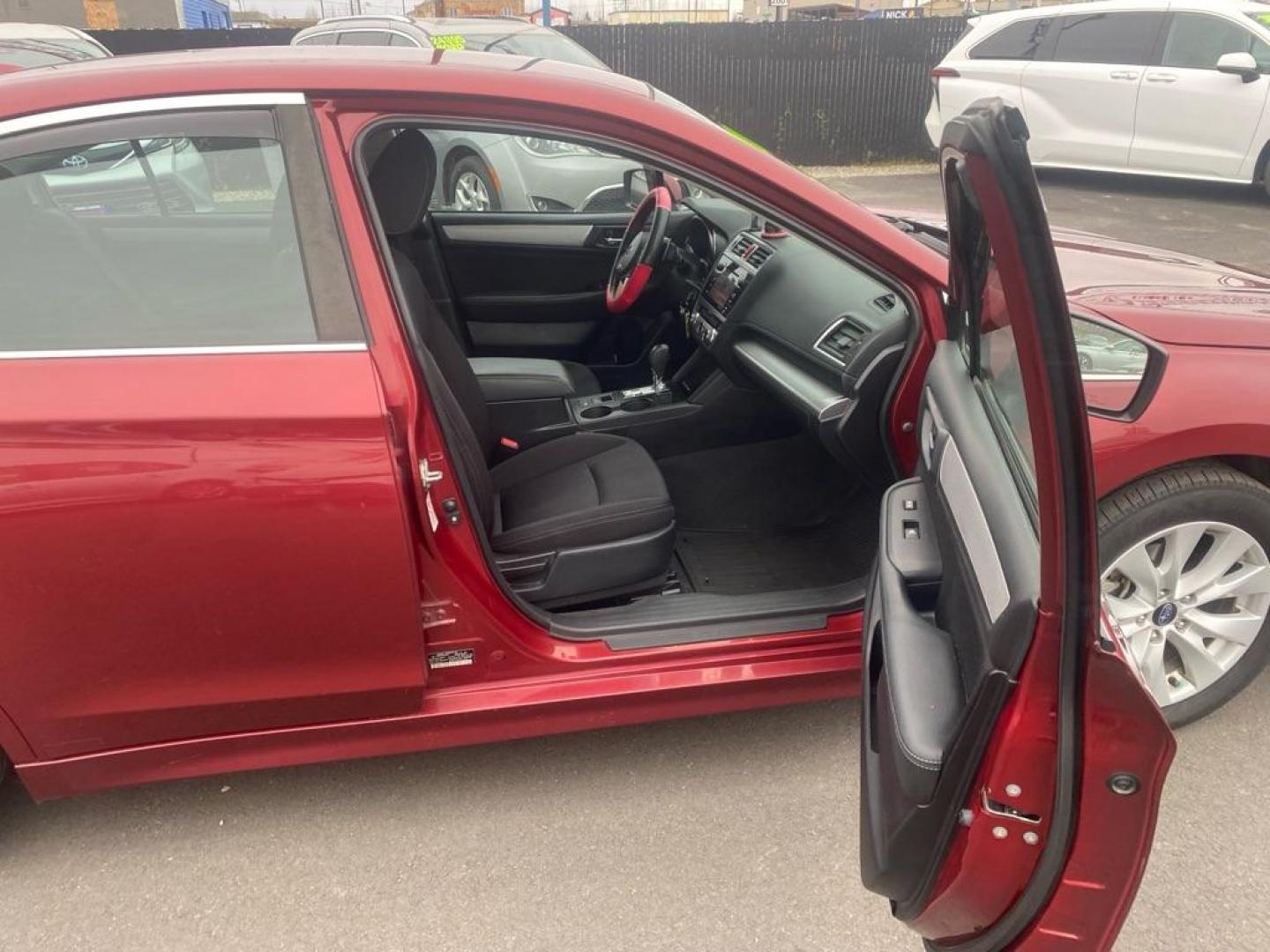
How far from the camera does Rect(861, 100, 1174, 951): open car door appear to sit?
3.49 ft

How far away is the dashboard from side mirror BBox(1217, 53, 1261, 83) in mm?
6517

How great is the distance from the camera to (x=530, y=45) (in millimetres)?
7512

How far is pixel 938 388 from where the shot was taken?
1776 mm

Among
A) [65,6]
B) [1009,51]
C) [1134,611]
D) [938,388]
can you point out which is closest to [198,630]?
[938,388]

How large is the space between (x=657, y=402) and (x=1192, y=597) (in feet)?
5.39

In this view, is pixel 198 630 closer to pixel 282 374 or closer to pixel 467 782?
pixel 282 374

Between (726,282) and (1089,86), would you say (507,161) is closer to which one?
(726,282)

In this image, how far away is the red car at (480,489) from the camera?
3.98ft

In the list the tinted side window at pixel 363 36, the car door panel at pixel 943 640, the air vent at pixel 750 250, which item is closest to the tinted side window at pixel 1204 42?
the tinted side window at pixel 363 36

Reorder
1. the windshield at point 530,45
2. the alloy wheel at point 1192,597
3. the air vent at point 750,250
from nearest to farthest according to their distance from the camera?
the alloy wheel at point 1192,597 → the air vent at point 750,250 → the windshield at point 530,45

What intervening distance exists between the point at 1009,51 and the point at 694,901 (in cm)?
898

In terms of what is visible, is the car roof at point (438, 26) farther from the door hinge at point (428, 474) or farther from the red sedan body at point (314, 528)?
the door hinge at point (428, 474)

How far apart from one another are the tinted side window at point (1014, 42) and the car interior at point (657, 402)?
623 centimetres

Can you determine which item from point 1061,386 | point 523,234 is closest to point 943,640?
point 1061,386
